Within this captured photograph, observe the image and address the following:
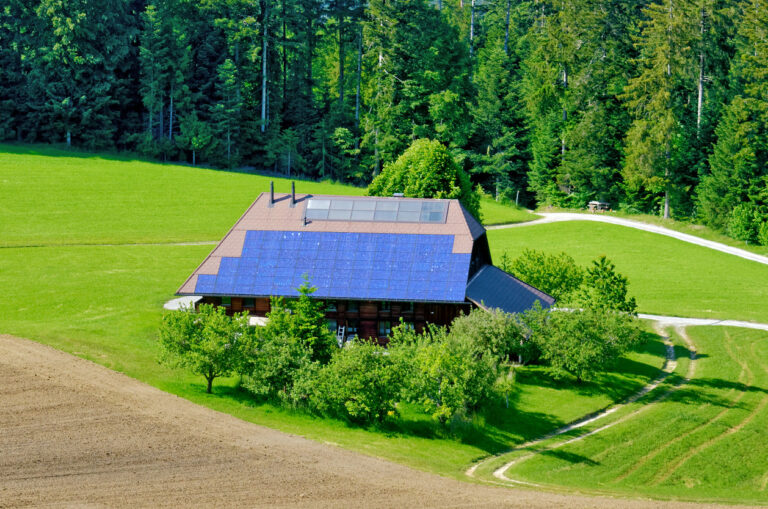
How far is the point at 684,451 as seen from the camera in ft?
111

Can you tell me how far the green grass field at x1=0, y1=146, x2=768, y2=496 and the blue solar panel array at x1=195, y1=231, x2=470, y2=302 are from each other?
17.5 ft

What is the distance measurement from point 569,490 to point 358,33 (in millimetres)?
87190

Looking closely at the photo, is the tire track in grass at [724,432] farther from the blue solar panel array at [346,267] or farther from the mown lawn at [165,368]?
the blue solar panel array at [346,267]

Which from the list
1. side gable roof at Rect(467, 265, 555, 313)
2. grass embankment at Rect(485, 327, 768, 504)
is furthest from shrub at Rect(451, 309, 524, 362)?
grass embankment at Rect(485, 327, 768, 504)

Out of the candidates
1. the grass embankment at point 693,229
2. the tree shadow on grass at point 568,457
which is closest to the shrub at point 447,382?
the tree shadow on grass at point 568,457

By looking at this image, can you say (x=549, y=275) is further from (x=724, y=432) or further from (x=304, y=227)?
(x=724, y=432)

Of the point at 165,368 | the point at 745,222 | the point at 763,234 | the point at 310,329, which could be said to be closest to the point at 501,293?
the point at 310,329

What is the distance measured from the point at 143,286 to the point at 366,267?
16883mm

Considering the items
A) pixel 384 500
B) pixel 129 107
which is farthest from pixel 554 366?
pixel 129 107

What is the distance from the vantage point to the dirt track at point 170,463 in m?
25.1

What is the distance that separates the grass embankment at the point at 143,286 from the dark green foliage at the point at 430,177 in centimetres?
1561

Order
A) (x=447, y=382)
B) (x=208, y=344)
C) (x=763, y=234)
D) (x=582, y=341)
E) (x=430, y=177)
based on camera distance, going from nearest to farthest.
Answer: (x=447, y=382) → (x=208, y=344) → (x=582, y=341) → (x=430, y=177) → (x=763, y=234)

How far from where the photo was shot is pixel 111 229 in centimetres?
6969

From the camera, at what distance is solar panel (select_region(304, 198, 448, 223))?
4597 centimetres
